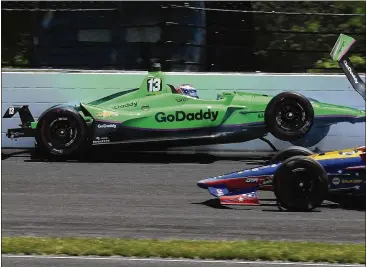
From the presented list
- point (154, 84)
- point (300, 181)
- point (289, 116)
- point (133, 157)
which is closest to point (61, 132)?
point (133, 157)

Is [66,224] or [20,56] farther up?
[20,56]

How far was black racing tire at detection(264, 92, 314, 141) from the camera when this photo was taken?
12.8 metres

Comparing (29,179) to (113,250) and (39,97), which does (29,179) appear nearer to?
(39,97)

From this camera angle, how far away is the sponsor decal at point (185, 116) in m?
13.0

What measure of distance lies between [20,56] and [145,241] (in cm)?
797

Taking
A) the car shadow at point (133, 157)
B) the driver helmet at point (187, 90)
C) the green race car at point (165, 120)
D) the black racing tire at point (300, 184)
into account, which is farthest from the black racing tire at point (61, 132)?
the black racing tire at point (300, 184)

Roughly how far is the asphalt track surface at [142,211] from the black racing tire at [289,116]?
1.47 metres

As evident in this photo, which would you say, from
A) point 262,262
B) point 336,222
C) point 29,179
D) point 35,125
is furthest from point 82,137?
point 262,262

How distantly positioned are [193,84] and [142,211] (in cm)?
480

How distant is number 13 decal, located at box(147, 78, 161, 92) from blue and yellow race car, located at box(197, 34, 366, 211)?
4.18 meters

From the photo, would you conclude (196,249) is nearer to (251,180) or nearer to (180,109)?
(251,180)

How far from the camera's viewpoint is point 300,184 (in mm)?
8625

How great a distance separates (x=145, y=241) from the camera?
7422 mm

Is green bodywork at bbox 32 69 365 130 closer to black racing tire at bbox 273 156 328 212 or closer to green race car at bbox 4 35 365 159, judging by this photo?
green race car at bbox 4 35 365 159
